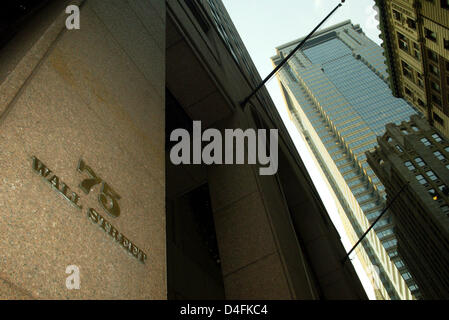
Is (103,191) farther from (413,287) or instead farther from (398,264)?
(398,264)

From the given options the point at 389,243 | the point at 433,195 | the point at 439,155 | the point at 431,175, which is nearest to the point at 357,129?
the point at 389,243

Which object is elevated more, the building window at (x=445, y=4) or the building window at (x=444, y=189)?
the building window at (x=444, y=189)

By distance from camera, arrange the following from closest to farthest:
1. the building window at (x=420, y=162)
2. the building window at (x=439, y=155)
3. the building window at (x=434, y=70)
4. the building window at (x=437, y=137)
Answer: the building window at (x=434, y=70) < the building window at (x=439, y=155) < the building window at (x=420, y=162) < the building window at (x=437, y=137)

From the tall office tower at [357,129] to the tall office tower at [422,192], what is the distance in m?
59.3

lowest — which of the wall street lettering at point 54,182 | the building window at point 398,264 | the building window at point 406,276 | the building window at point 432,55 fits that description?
the wall street lettering at point 54,182

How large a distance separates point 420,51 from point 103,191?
47.1 meters

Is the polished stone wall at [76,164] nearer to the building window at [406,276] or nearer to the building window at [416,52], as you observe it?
the building window at [416,52]

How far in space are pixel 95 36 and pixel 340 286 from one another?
1328 cm

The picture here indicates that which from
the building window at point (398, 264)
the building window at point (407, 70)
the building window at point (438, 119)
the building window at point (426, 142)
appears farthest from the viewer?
the building window at point (398, 264)

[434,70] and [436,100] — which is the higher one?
[434,70]

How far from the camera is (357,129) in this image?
538 ft

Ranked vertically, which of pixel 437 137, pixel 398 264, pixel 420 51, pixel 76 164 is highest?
pixel 398 264

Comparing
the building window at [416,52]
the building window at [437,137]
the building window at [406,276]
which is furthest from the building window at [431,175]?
the building window at [406,276]

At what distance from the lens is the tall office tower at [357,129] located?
468ft
